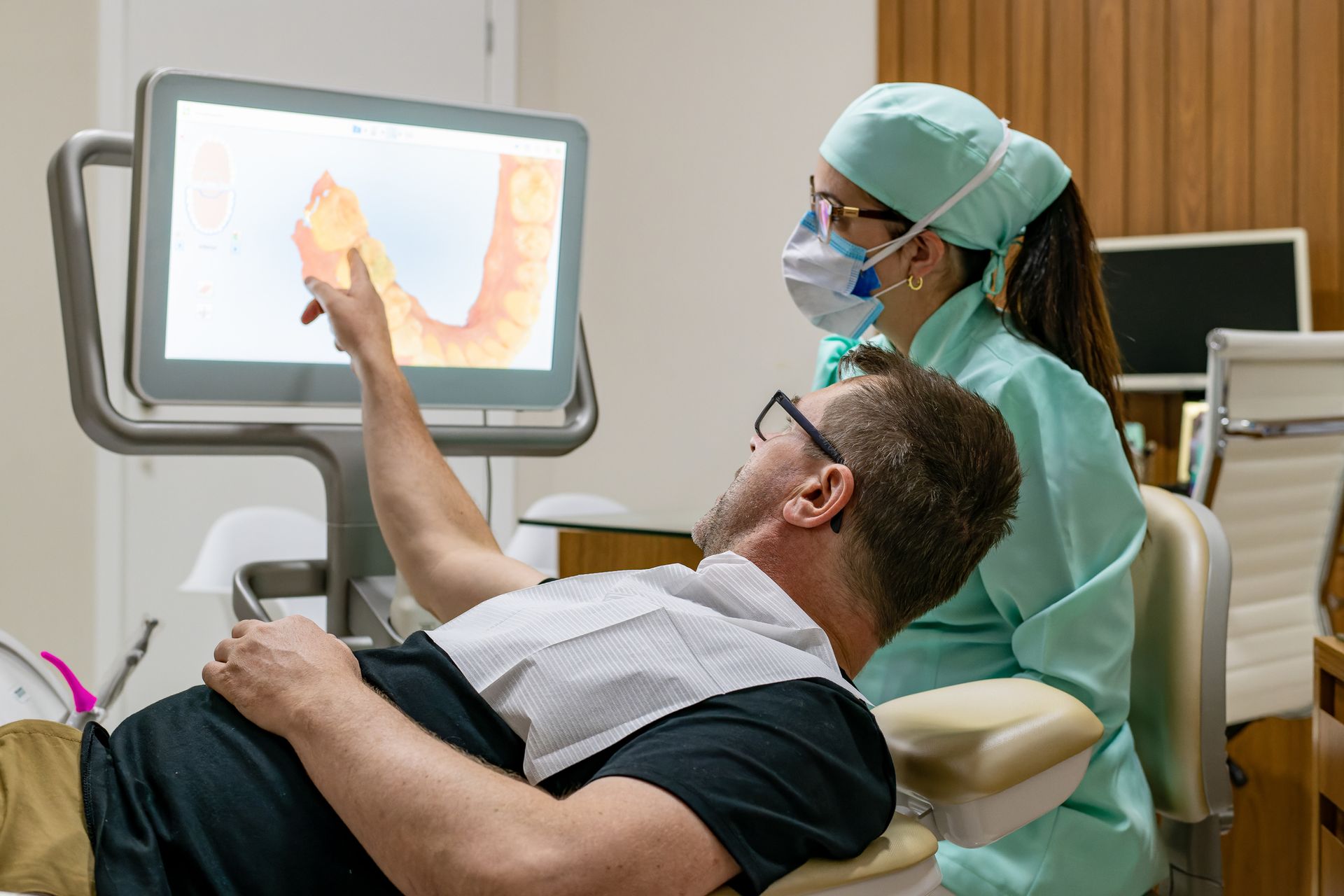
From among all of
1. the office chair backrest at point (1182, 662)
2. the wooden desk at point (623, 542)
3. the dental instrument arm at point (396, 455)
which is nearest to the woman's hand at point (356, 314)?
the dental instrument arm at point (396, 455)

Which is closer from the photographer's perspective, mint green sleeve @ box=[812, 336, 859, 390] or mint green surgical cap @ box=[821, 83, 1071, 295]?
mint green surgical cap @ box=[821, 83, 1071, 295]

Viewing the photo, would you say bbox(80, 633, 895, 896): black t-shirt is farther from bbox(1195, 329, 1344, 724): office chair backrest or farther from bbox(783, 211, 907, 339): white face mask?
bbox(1195, 329, 1344, 724): office chair backrest

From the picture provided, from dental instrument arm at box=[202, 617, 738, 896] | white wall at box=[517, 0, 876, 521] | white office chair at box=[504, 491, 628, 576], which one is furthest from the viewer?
white wall at box=[517, 0, 876, 521]

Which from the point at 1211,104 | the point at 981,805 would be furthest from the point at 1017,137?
the point at 1211,104

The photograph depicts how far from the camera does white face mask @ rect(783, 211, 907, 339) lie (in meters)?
1.47

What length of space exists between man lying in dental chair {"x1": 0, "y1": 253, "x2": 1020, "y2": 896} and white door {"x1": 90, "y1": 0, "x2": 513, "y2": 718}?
2.34m

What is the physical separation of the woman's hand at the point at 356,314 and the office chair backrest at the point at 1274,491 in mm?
1696

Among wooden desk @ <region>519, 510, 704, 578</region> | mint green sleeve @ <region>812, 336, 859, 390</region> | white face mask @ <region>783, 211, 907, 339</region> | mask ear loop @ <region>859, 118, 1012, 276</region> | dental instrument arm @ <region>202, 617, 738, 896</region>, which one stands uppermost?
mask ear loop @ <region>859, 118, 1012, 276</region>

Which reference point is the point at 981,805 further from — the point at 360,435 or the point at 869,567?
the point at 360,435

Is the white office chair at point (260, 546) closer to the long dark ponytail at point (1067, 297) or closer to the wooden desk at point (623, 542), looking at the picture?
the wooden desk at point (623, 542)

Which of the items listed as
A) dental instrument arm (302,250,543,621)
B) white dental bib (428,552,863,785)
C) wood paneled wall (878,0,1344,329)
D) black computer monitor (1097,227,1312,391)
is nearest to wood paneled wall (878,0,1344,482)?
wood paneled wall (878,0,1344,329)

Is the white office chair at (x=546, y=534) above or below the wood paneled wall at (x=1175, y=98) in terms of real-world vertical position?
below

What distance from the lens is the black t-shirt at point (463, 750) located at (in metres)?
0.74

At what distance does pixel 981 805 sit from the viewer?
0.87 meters
